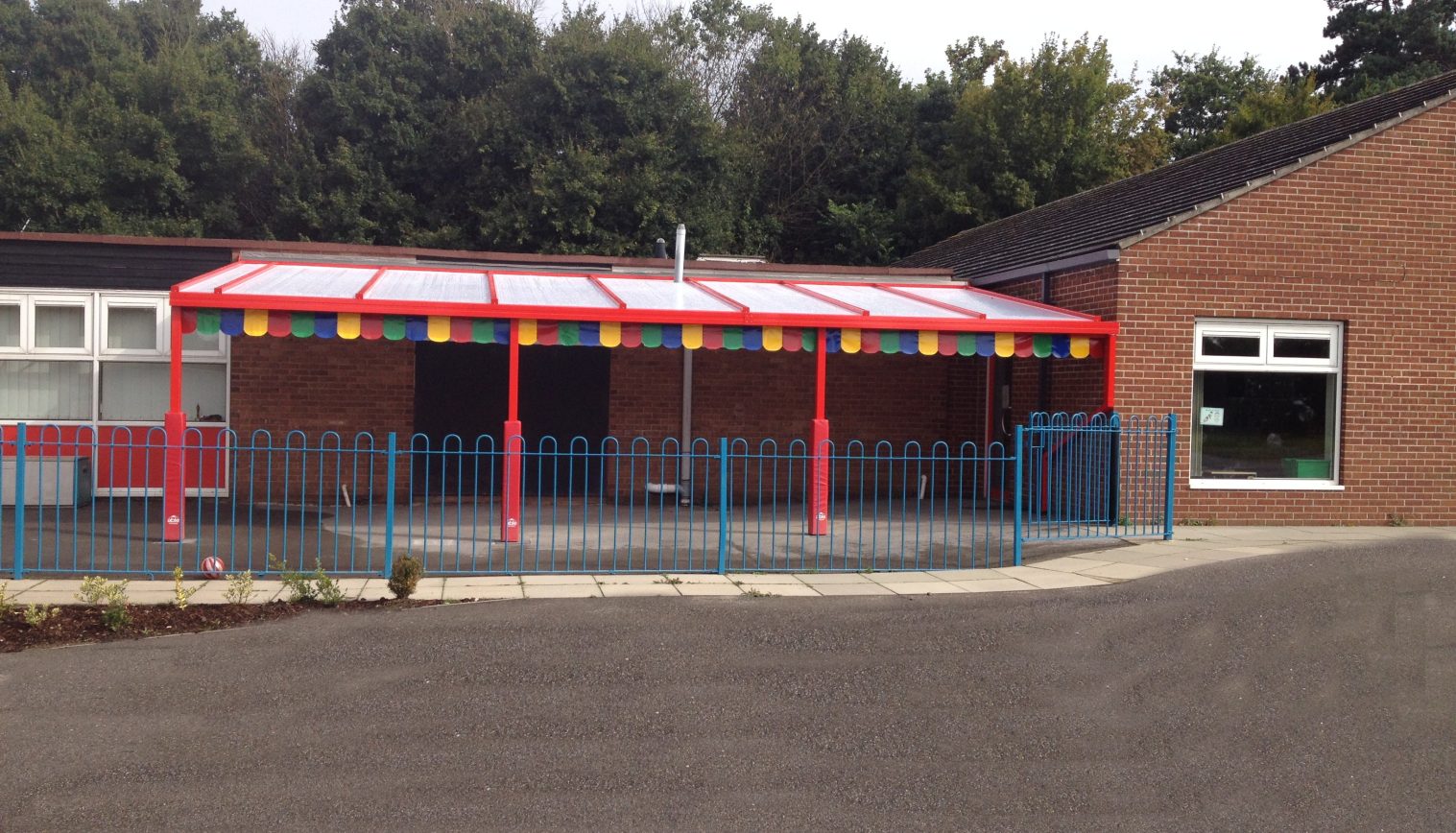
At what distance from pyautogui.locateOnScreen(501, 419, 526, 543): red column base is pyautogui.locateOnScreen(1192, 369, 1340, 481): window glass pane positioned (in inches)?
309

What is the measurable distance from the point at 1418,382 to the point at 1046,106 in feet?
68.9

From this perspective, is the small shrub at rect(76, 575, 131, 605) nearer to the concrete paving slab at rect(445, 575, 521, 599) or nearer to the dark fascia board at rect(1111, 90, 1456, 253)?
the concrete paving slab at rect(445, 575, 521, 599)

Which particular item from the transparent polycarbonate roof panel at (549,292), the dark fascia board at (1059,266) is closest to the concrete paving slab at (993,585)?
the transparent polycarbonate roof panel at (549,292)

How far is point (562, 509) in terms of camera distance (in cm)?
1449

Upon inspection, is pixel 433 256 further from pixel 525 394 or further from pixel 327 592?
pixel 327 592

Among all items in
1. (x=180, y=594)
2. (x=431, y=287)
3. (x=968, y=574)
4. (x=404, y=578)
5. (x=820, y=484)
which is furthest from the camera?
(x=431, y=287)

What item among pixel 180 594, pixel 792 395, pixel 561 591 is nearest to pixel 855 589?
pixel 561 591

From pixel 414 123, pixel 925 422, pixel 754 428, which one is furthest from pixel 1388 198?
pixel 414 123

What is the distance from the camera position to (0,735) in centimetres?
554

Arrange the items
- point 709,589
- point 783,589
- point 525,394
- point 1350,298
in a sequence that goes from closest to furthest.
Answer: point 709,589 < point 783,589 < point 1350,298 < point 525,394

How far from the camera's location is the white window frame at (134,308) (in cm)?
1498

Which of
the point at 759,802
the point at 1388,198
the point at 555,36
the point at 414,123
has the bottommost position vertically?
the point at 759,802

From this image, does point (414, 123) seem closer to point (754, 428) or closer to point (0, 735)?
point (754, 428)

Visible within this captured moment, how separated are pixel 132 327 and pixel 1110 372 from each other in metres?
12.2
